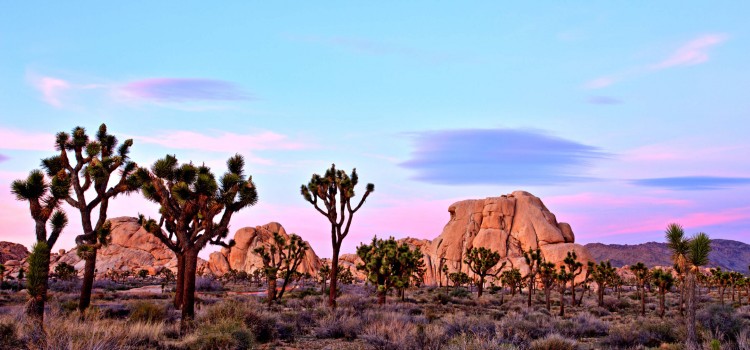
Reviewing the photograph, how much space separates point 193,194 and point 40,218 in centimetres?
527

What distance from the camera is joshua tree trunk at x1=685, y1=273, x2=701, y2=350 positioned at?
44.6 ft

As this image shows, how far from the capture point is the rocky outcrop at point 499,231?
10362 centimetres

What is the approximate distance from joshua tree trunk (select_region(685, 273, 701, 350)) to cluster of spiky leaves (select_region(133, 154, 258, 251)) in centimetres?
1544

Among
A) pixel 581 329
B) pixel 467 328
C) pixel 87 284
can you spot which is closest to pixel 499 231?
pixel 581 329

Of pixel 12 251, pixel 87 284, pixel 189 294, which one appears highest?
pixel 12 251

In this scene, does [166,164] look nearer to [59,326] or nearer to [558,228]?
[59,326]

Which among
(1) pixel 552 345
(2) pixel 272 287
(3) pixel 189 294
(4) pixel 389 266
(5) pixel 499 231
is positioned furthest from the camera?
(5) pixel 499 231

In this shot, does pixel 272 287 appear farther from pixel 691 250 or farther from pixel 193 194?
pixel 691 250

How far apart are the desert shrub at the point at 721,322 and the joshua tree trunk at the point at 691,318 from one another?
745 mm

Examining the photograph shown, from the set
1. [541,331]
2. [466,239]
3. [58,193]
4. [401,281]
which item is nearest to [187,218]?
[58,193]

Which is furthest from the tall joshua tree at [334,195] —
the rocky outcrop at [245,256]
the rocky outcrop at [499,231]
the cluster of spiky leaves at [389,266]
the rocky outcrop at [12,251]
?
the rocky outcrop at [12,251]

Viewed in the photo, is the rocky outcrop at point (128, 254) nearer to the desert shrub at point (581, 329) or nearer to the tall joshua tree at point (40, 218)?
the tall joshua tree at point (40, 218)

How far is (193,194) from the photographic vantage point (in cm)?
2012

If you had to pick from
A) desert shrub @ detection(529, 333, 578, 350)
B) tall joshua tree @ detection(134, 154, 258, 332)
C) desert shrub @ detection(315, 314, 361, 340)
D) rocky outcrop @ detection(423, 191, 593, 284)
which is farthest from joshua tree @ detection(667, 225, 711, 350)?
rocky outcrop @ detection(423, 191, 593, 284)
